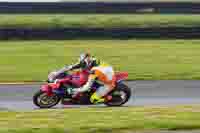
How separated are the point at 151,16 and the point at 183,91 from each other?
40.8ft

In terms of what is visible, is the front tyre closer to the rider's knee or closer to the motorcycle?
the motorcycle

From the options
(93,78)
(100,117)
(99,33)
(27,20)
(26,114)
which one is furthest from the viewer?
(27,20)

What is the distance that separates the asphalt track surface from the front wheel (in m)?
0.29

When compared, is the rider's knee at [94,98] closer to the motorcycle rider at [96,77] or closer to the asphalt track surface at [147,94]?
the motorcycle rider at [96,77]

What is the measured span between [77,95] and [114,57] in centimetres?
928

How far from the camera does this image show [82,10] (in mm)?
28641

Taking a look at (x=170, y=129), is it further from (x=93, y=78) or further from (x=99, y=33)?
(x=99, y=33)

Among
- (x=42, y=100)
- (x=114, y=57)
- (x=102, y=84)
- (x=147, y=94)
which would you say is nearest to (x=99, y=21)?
(x=114, y=57)

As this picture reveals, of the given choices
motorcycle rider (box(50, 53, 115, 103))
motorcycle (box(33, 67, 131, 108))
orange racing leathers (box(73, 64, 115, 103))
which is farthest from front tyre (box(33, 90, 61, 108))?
orange racing leathers (box(73, 64, 115, 103))

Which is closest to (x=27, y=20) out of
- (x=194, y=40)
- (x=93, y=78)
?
(x=194, y=40)

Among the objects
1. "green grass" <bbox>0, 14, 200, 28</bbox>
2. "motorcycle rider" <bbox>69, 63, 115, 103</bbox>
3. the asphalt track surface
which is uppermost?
"green grass" <bbox>0, 14, 200, 28</bbox>

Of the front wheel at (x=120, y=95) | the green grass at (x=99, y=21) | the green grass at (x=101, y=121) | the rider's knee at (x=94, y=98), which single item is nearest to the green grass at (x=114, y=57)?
the green grass at (x=99, y=21)

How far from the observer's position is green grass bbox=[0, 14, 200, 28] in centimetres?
2691

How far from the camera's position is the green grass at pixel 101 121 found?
9.55 metres
